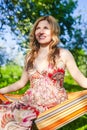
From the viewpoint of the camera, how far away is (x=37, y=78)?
191 inches

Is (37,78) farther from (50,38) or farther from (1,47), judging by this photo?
(1,47)

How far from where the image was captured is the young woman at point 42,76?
4414 mm

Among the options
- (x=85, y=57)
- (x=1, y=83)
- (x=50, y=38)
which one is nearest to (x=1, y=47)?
(x=85, y=57)

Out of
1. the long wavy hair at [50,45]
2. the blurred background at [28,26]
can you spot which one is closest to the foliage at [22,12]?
the blurred background at [28,26]

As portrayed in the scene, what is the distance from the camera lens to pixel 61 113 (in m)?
4.37

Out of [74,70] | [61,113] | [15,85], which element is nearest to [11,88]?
[15,85]

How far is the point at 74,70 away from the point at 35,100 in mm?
629

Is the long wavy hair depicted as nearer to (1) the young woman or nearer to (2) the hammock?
(1) the young woman

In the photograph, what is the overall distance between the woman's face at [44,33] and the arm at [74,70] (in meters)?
0.30

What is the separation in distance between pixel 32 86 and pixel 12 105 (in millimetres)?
445

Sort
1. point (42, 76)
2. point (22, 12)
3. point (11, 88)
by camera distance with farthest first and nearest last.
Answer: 1. point (22, 12)
2. point (11, 88)
3. point (42, 76)

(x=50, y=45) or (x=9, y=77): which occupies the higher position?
(x=50, y=45)

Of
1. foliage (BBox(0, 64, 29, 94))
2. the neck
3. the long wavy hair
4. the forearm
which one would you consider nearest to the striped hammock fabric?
the long wavy hair

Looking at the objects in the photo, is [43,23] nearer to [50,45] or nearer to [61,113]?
[50,45]
